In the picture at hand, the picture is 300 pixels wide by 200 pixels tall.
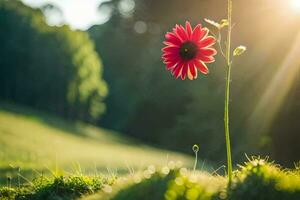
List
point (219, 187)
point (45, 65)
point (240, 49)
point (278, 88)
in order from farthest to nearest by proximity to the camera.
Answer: point (45, 65) → point (278, 88) → point (240, 49) → point (219, 187)

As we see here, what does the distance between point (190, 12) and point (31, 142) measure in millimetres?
15901

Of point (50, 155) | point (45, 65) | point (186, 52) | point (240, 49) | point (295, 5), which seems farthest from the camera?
point (45, 65)

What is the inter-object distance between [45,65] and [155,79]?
45.4 feet

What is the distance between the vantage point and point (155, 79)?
1594 inches

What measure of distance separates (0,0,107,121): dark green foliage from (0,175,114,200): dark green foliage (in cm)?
Answer: 4272

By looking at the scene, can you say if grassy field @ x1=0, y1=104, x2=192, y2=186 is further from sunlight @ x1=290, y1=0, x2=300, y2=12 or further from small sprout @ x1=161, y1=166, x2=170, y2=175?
small sprout @ x1=161, y1=166, x2=170, y2=175

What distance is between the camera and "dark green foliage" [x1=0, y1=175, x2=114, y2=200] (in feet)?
23.2

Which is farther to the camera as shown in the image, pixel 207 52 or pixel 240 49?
pixel 207 52

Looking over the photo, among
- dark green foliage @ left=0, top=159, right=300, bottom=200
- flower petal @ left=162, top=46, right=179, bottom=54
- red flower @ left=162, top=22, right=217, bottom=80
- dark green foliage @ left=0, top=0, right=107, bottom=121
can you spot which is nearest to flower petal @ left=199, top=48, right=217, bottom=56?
red flower @ left=162, top=22, right=217, bottom=80

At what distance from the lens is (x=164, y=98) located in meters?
40.4

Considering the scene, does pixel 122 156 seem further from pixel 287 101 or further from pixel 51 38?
pixel 51 38

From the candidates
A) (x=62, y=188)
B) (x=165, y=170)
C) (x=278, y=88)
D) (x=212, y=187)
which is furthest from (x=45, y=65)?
(x=212, y=187)

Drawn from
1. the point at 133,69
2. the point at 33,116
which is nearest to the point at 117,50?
the point at 133,69

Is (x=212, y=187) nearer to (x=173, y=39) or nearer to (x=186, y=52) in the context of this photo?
(x=186, y=52)
